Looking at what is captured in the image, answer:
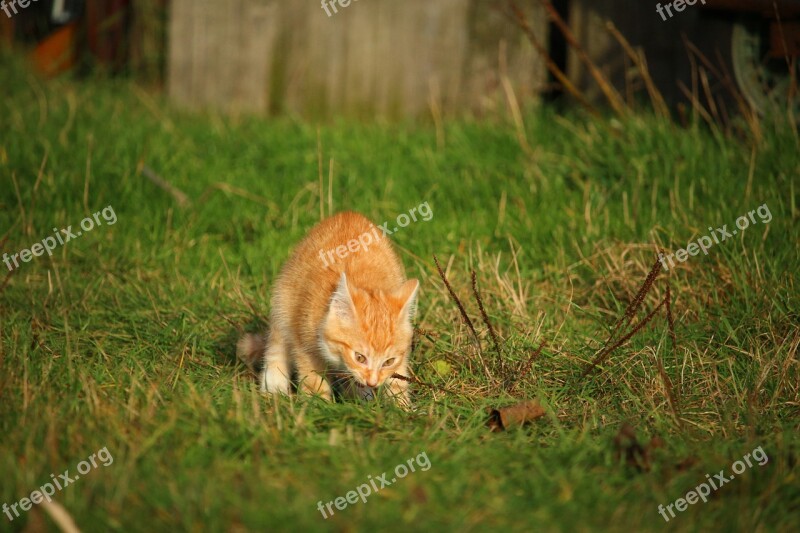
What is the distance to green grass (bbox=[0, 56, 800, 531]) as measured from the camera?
2811 millimetres

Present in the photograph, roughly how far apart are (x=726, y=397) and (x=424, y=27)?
16.1ft

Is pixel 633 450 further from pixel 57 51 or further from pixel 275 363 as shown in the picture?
pixel 57 51

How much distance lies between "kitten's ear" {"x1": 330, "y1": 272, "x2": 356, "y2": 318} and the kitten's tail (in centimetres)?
64

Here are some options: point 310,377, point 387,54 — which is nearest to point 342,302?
point 310,377

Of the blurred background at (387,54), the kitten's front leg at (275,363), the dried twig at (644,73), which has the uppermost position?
the blurred background at (387,54)

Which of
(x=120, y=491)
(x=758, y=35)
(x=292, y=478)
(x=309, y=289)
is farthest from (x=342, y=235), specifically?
(x=758, y=35)

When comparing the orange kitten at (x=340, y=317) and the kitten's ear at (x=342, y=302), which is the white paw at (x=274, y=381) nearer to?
the orange kitten at (x=340, y=317)

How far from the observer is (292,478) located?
283 centimetres

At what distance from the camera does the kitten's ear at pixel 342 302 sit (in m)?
3.55

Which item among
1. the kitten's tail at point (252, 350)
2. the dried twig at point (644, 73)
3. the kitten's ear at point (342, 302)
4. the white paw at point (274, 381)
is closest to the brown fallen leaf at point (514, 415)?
the kitten's ear at point (342, 302)

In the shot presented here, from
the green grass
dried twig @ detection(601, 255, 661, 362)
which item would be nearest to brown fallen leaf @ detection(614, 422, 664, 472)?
the green grass

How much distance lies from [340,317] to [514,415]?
0.87 m

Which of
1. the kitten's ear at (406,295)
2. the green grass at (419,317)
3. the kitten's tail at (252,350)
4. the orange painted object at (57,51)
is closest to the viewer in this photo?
the green grass at (419,317)

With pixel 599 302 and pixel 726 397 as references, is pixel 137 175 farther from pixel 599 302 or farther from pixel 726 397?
pixel 726 397
